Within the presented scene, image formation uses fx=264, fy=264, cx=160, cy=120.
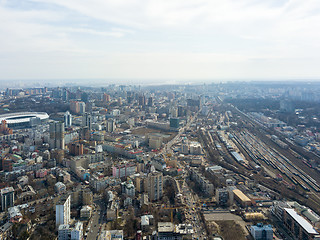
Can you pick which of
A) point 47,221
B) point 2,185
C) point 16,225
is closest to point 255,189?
point 47,221

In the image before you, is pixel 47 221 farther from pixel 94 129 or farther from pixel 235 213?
pixel 94 129

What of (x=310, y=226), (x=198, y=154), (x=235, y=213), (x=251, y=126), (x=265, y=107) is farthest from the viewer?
(x=265, y=107)

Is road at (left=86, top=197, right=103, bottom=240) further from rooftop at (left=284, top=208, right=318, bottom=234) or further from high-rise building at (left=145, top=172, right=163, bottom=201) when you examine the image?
rooftop at (left=284, top=208, right=318, bottom=234)

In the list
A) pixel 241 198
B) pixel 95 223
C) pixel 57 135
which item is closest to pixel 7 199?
pixel 95 223

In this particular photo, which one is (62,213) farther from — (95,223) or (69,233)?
(95,223)

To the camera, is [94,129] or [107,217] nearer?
[107,217]

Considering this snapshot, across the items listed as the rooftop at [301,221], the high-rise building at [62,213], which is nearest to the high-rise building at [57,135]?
the high-rise building at [62,213]

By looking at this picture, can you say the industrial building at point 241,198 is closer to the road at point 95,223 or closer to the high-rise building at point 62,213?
the road at point 95,223

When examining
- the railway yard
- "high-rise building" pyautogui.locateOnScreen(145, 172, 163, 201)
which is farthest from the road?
the railway yard
